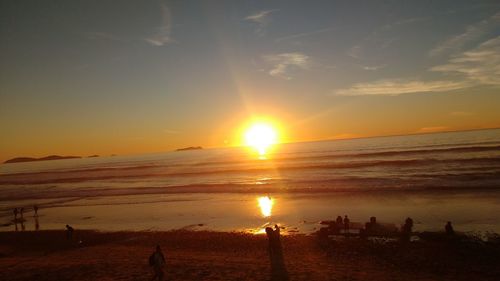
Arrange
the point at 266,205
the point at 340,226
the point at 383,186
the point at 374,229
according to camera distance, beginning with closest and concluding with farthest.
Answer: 1. the point at 374,229
2. the point at 340,226
3. the point at 266,205
4. the point at 383,186

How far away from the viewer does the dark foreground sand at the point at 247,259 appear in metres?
14.9

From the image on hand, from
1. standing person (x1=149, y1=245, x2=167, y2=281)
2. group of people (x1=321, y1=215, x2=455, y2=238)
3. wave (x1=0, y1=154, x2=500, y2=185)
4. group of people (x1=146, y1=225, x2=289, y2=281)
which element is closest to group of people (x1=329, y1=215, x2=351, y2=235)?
group of people (x1=321, y1=215, x2=455, y2=238)

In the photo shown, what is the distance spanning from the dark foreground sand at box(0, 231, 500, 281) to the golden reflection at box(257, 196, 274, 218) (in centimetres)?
713

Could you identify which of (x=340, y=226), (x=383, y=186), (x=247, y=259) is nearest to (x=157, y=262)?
(x=247, y=259)

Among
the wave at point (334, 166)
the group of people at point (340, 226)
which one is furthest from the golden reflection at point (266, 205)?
the wave at point (334, 166)

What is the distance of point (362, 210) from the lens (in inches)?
1104

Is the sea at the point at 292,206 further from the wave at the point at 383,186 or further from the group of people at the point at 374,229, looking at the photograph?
the group of people at the point at 374,229

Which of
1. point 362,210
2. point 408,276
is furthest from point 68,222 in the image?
point 408,276

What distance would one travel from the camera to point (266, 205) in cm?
3294

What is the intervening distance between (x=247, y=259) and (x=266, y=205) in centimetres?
1568

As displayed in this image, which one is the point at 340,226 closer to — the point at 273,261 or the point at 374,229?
the point at 374,229

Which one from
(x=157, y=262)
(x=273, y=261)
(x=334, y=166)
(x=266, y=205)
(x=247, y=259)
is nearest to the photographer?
(x=157, y=262)

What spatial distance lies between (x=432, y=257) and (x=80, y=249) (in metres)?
18.6

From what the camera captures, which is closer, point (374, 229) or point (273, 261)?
point (273, 261)
